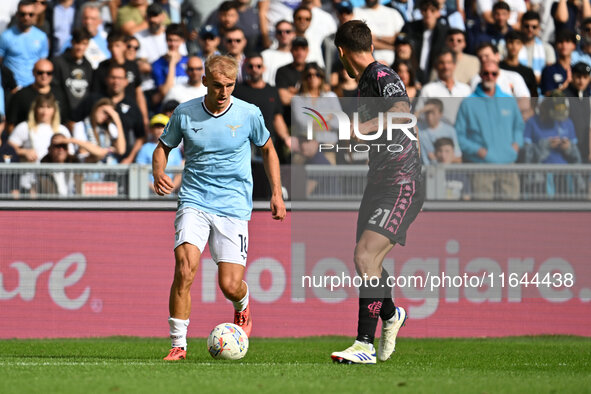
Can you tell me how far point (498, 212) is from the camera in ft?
41.6

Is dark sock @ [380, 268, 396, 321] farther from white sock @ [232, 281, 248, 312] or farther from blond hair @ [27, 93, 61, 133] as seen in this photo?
blond hair @ [27, 93, 61, 133]

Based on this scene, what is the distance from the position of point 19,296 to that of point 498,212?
567 cm

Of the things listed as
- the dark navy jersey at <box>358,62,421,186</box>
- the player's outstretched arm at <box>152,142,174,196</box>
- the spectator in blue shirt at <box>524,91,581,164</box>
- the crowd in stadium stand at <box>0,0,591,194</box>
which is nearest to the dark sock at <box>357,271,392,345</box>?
the dark navy jersey at <box>358,62,421,186</box>

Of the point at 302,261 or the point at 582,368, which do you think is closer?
the point at 582,368

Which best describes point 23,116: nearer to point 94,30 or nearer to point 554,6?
point 94,30

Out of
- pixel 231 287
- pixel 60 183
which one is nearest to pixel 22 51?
pixel 60 183

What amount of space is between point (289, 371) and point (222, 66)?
7.84ft

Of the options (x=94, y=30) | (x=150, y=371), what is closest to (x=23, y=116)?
(x=94, y=30)

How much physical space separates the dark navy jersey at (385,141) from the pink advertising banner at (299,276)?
478 centimetres

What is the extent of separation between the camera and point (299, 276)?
12.4 metres

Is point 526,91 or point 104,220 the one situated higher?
point 526,91

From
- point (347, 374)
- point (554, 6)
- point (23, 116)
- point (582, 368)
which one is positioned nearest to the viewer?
point (347, 374)

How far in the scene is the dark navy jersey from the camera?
7.45 meters

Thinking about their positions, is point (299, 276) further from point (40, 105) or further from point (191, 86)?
point (40, 105)
